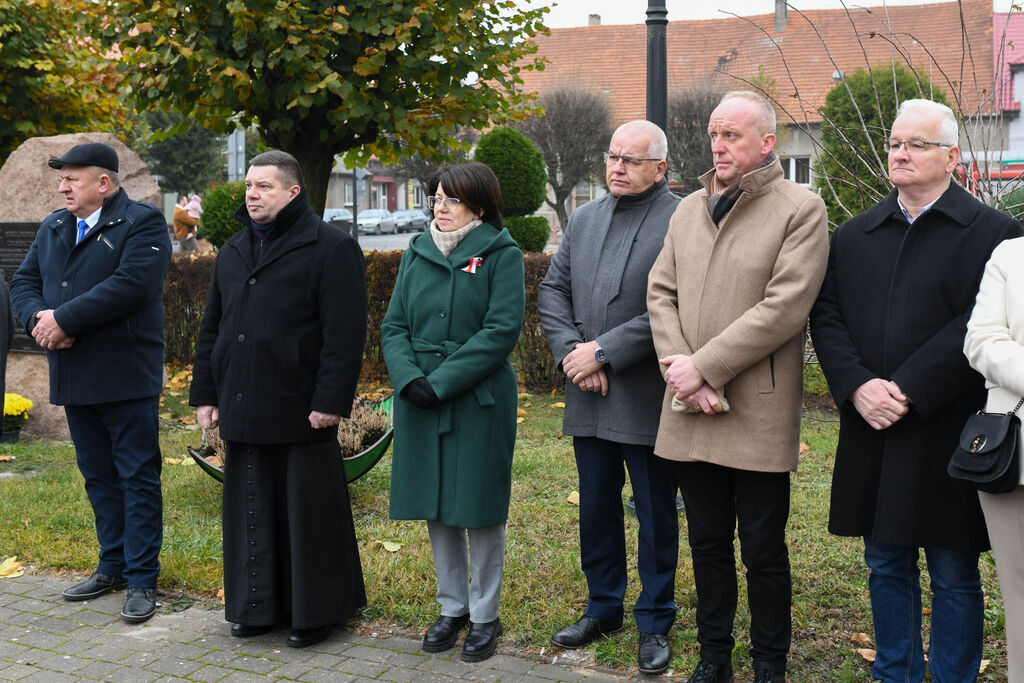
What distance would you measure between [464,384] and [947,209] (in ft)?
6.34

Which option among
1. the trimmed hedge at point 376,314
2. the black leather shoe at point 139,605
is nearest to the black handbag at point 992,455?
the black leather shoe at point 139,605

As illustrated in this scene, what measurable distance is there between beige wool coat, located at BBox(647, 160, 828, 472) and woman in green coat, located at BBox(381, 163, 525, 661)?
0.77m

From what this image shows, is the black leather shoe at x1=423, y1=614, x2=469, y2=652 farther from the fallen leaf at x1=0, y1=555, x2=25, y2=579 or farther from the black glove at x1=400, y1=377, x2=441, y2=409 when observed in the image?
the fallen leaf at x1=0, y1=555, x2=25, y2=579

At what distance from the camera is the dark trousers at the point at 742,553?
3.85 m

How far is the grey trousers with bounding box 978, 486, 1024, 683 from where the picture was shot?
10.6ft

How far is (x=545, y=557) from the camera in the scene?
5.44m

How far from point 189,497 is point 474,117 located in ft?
13.9

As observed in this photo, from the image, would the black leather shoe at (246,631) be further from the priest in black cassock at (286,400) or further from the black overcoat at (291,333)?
the black overcoat at (291,333)

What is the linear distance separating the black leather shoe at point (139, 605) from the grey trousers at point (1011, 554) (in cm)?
360

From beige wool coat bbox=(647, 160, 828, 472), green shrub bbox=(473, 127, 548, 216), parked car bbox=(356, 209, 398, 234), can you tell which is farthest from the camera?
parked car bbox=(356, 209, 398, 234)

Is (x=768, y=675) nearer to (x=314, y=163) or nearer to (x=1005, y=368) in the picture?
(x=1005, y=368)

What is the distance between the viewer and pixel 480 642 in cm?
435

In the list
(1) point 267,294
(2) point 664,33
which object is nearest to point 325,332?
(1) point 267,294

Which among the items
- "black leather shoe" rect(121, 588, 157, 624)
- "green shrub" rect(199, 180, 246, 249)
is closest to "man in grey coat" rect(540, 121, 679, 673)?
"black leather shoe" rect(121, 588, 157, 624)
